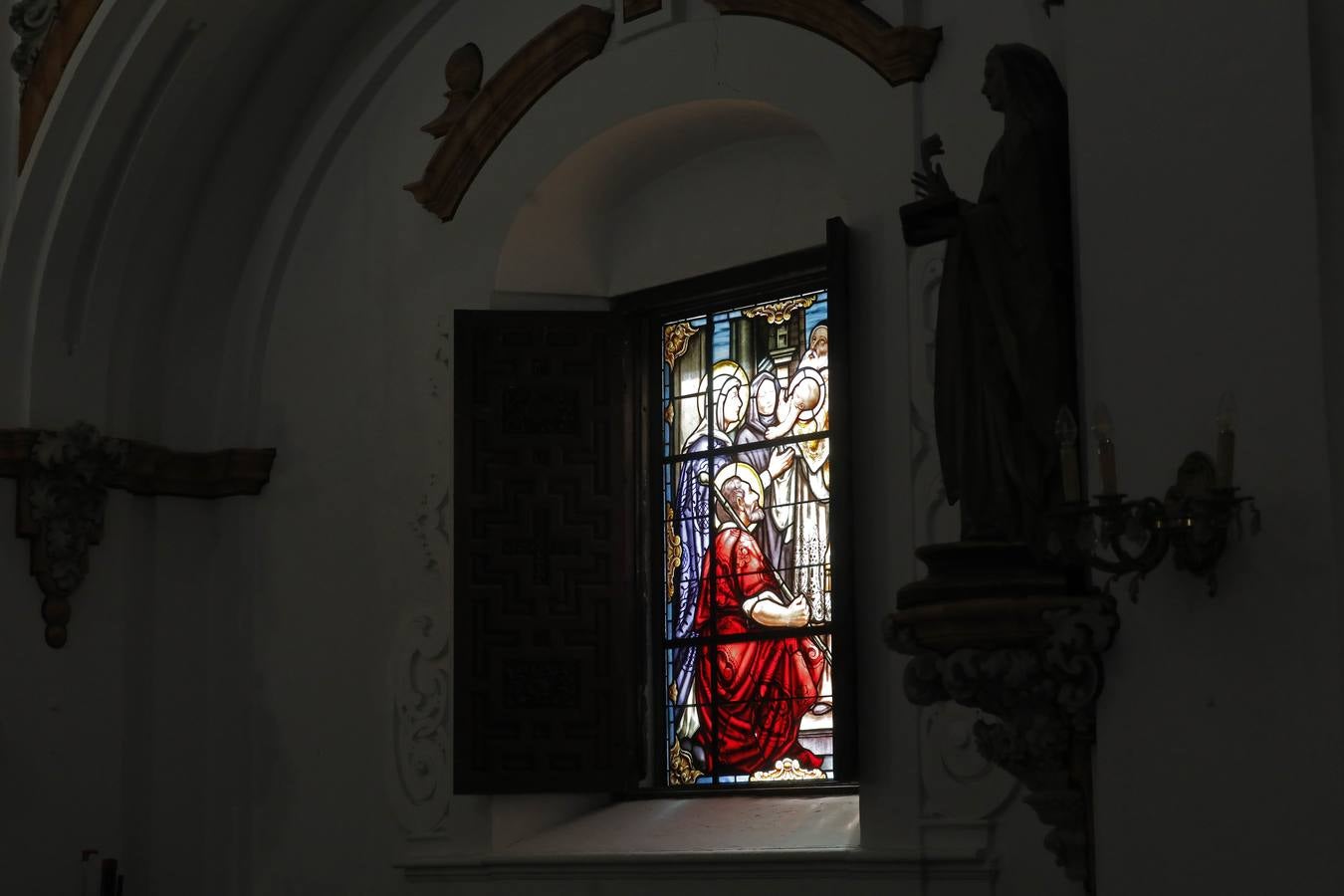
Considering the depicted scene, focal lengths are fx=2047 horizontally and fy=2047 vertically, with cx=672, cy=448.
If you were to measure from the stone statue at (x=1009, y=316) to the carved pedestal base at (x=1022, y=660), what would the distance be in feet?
0.36

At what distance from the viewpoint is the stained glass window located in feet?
24.3

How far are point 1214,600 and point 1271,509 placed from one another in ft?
0.77

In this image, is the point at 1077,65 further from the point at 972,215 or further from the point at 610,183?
the point at 610,183

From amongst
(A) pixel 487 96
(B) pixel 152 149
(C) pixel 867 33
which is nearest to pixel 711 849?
(C) pixel 867 33

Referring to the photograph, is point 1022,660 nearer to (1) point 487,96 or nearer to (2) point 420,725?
(2) point 420,725

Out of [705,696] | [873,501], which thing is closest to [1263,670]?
[873,501]

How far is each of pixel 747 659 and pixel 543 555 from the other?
860 millimetres

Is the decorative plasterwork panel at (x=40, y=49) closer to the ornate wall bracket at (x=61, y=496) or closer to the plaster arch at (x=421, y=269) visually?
the plaster arch at (x=421, y=269)

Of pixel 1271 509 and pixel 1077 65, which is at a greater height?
pixel 1077 65

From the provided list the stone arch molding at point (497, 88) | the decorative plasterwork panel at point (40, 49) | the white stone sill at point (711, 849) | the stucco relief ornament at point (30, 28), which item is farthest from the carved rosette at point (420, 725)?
the stucco relief ornament at point (30, 28)

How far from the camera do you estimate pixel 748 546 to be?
7.68 meters

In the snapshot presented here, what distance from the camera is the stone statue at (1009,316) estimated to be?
4.85 meters

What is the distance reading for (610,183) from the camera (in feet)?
26.4

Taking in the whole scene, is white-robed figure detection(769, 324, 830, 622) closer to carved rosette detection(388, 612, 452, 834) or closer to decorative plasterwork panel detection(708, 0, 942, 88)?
decorative plasterwork panel detection(708, 0, 942, 88)
